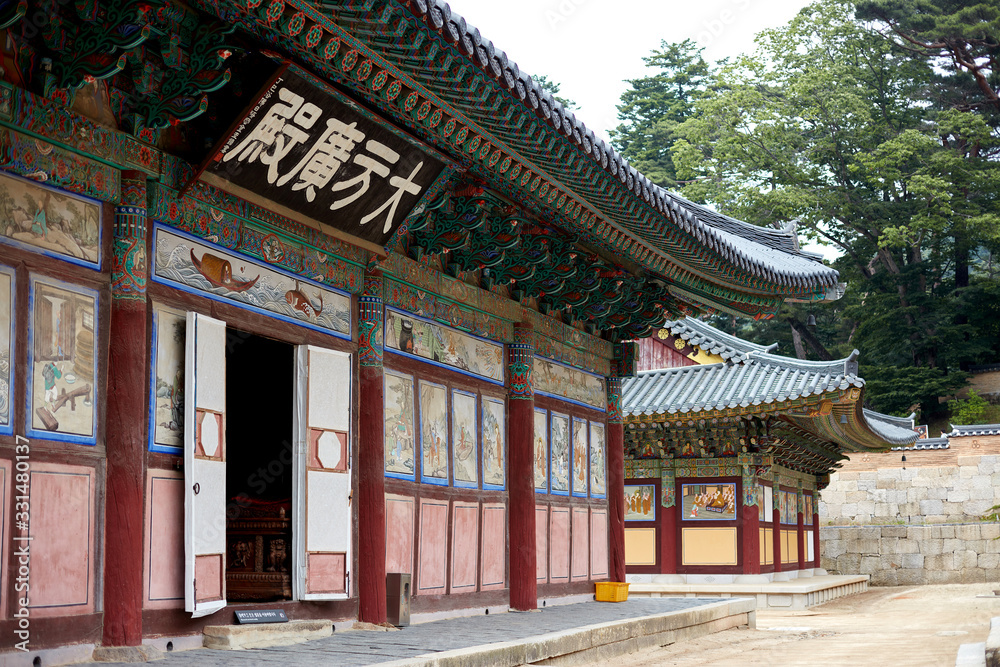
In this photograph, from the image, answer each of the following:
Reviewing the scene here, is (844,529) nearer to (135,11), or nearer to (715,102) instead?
(715,102)

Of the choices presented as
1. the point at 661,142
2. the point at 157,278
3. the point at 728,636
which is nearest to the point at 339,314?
the point at 157,278

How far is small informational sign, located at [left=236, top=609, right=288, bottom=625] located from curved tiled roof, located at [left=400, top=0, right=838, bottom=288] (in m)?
4.48

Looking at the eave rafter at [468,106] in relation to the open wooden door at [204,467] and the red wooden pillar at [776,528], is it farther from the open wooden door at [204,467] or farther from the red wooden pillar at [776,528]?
the red wooden pillar at [776,528]

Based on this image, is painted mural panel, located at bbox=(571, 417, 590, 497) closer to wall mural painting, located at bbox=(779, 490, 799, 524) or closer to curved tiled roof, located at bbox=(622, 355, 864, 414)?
curved tiled roof, located at bbox=(622, 355, 864, 414)

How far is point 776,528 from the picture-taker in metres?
22.9

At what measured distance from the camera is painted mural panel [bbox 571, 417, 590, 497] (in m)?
13.9

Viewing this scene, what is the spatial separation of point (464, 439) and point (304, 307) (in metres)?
3.11

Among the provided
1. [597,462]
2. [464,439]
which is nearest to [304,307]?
[464,439]

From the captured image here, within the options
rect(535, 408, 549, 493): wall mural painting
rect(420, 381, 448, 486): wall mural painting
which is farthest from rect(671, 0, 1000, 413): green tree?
rect(420, 381, 448, 486): wall mural painting

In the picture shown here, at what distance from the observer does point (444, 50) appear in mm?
7020

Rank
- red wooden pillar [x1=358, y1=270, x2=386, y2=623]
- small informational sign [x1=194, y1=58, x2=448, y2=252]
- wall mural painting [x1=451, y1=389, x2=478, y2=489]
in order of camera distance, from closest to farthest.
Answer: small informational sign [x1=194, y1=58, x2=448, y2=252] < red wooden pillar [x1=358, y1=270, x2=386, y2=623] < wall mural painting [x1=451, y1=389, x2=478, y2=489]

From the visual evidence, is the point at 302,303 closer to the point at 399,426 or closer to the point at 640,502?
the point at 399,426

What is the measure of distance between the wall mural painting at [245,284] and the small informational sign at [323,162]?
498 mm

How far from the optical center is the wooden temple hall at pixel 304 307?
20.7 ft
